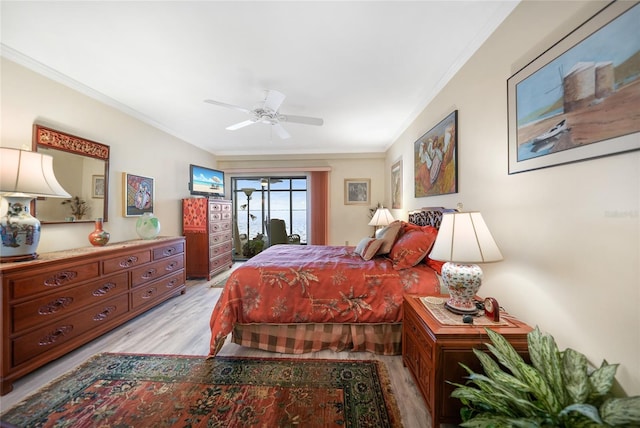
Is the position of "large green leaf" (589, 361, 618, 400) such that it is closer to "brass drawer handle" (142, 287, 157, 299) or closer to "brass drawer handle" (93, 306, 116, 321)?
"brass drawer handle" (93, 306, 116, 321)

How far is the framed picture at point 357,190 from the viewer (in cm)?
498

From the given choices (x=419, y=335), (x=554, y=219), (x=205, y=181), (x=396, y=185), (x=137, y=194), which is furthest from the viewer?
(x=205, y=181)

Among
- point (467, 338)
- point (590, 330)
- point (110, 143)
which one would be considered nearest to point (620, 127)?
point (590, 330)

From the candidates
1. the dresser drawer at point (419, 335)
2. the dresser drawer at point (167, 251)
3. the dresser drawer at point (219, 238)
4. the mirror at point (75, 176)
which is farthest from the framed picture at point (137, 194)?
the dresser drawer at point (419, 335)

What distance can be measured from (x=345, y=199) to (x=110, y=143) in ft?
13.0

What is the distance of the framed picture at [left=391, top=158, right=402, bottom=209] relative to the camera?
12.3 ft

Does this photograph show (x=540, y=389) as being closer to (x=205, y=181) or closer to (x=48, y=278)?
(x=48, y=278)

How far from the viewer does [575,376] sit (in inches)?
31.2

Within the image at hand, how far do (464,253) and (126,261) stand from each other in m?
3.06

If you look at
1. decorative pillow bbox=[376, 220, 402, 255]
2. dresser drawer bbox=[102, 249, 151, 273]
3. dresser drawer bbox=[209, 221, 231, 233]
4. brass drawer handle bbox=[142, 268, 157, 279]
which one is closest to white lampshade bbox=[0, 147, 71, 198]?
dresser drawer bbox=[102, 249, 151, 273]

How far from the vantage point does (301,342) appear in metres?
1.88

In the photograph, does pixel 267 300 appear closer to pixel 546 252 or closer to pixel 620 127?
pixel 546 252

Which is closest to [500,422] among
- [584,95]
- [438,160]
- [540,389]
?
[540,389]

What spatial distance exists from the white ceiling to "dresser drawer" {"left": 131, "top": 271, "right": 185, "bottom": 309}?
2250 mm
